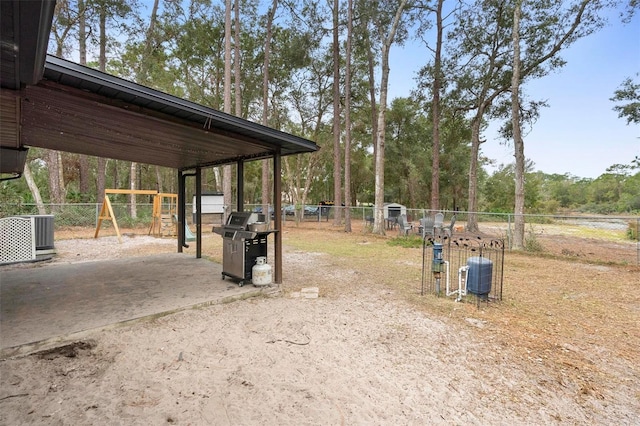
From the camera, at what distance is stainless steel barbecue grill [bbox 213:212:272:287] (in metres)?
4.27

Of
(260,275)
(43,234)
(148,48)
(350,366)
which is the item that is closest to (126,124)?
(260,275)

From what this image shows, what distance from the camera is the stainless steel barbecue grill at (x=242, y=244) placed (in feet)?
14.0

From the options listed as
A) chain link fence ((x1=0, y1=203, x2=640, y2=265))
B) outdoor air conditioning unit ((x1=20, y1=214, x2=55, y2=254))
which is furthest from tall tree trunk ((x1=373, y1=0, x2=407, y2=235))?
outdoor air conditioning unit ((x1=20, y1=214, x2=55, y2=254))

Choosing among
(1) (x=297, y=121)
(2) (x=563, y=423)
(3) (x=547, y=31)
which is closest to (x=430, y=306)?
(2) (x=563, y=423)

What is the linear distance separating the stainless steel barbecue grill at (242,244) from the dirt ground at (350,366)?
695 mm

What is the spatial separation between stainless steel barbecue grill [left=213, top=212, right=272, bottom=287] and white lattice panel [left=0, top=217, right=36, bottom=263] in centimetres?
487

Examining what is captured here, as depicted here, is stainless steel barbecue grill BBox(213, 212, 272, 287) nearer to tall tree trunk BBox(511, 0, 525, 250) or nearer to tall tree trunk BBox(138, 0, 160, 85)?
tall tree trunk BBox(511, 0, 525, 250)

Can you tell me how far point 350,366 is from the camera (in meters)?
2.41

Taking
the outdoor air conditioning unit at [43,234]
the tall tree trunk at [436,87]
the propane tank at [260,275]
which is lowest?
the propane tank at [260,275]

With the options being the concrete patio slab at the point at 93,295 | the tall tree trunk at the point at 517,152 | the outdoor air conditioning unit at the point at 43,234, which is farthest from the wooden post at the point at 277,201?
the tall tree trunk at the point at 517,152

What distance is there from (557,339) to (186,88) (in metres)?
20.2

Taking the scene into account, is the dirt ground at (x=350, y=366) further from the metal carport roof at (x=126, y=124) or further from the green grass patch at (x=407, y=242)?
the green grass patch at (x=407, y=242)

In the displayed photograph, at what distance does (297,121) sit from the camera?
20.8 metres

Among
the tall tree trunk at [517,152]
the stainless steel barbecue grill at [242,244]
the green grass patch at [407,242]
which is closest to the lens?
the stainless steel barbecue grill at [242,244]
